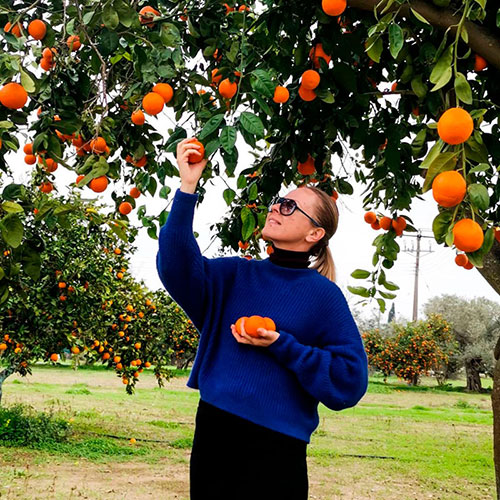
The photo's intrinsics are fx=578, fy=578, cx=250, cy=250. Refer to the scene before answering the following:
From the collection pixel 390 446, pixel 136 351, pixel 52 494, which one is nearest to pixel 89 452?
pixel 136 351

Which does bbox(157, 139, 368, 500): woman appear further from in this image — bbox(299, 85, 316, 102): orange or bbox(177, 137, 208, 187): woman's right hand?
bbox(299, 85, 316, 102): orange

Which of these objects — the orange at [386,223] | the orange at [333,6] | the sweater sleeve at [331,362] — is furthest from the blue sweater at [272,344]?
the orange at [386,223]

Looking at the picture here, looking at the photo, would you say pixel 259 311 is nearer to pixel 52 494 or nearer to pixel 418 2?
pixel 418 2

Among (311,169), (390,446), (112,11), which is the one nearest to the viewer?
(112,11)

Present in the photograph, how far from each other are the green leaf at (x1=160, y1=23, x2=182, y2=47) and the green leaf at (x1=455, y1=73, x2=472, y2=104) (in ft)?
2.40

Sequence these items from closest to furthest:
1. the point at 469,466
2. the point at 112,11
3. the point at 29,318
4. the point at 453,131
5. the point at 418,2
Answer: the point at 453,131, the point at 112,11, the point at 418,2, the point at 29,318, the point at 469,466

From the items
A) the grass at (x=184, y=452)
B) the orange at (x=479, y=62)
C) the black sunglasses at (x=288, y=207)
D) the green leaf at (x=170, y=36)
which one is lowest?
the grass at (x=184, y=452)

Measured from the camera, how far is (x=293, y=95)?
2100 millimetres

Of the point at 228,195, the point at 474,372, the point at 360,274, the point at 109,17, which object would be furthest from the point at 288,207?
the point at 474,372

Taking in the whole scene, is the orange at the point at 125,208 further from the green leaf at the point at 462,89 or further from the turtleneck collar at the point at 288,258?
the green leaf at the point at 462,89

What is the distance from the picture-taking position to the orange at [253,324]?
1320mm

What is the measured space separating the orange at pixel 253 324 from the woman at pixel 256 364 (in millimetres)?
14

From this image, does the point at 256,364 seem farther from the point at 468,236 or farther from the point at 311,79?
the point at 311,79

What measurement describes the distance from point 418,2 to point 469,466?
659cm
